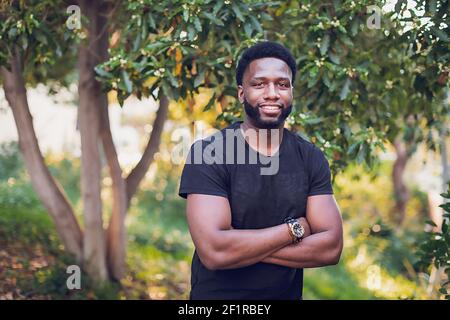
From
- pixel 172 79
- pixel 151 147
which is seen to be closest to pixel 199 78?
pixel 172 79

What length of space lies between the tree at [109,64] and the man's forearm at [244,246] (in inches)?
69.5

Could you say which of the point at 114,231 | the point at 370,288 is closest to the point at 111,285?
the point at 114,231

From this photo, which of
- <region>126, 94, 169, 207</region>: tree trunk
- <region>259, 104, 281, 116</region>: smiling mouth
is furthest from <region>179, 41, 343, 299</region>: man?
<region>126, 94, 169, 207</region>: tree trunk

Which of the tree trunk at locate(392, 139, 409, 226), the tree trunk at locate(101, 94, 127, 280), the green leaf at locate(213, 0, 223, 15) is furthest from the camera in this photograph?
the tree trunk at locate(392, 139, 409, 226)

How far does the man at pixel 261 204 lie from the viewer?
9.93 feet

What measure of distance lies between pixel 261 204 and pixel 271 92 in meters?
0.59

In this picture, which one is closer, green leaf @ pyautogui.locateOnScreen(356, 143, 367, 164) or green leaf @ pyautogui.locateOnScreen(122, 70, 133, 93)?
green leaf @ pyautogui.locateOnScreen(122, 70, 133, 93)

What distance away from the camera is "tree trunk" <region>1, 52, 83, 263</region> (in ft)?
18.3

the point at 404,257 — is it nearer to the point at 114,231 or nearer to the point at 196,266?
the point at 114,231

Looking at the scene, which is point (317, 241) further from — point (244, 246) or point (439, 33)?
point (439, 33)

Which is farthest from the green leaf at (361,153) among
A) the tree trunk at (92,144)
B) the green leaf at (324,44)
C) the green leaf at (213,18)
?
the tree trunk at (92,144)

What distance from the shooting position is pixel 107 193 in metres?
12.0

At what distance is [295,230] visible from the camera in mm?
3072

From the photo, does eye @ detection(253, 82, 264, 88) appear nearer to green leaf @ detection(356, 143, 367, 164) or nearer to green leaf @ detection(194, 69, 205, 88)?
green leaf @ detection(194, 69, 205, 88)
